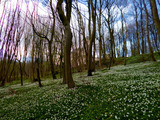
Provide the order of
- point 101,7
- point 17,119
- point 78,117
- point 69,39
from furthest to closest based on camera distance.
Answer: point 101,7
point 69,39
point 17,119
point 78,117

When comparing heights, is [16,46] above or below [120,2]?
below

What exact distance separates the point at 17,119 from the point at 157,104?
6.64 metres

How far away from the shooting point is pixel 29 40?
82.4 ft

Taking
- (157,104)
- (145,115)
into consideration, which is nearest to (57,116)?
(145,115)

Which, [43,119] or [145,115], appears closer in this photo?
[145,115]

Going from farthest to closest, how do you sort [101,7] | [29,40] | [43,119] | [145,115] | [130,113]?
[29,40] < [101,7] < [43,119] < [130,113] < [145,115]

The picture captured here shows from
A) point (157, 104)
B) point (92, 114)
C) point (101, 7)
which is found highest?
point (101, 7)

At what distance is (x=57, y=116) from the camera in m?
4.63

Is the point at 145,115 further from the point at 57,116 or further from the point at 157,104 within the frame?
the point at 57,116

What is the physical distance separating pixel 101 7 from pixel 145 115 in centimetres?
2232

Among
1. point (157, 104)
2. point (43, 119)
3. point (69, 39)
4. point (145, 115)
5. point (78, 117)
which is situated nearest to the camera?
point (145, 115)

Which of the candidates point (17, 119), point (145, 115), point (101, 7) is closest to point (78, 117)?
point (145, 115)

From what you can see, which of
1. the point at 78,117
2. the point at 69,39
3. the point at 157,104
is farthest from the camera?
the point at 69,39

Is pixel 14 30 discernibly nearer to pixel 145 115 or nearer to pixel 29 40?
pixel 29 40
